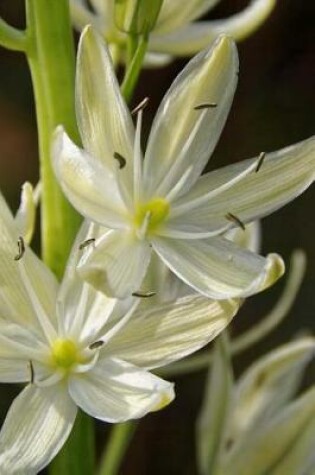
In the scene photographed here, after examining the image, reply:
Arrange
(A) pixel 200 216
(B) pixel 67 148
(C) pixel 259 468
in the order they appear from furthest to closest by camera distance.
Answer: (C) pixel 259 468 < (A) pixel 200 216 < (B) pixel 67 148

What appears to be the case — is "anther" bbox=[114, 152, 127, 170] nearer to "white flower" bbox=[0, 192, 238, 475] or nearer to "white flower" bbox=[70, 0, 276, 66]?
"white flower" bbox=[0, 192, 238, 475]

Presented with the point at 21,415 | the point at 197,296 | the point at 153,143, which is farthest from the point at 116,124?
the point at 21,415

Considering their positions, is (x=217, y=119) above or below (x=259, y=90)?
above

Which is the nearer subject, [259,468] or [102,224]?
[102,224]

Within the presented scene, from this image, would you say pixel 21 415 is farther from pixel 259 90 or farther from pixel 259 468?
pixel 259 90

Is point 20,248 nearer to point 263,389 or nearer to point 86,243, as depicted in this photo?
point 86,243

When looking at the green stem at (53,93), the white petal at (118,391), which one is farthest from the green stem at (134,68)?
the white petal at (118,391)

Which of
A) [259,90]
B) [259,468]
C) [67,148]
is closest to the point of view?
[67,148]

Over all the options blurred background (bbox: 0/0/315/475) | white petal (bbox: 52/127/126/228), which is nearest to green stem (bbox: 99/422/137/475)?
white petal (bbox: 52/127/126/228)
